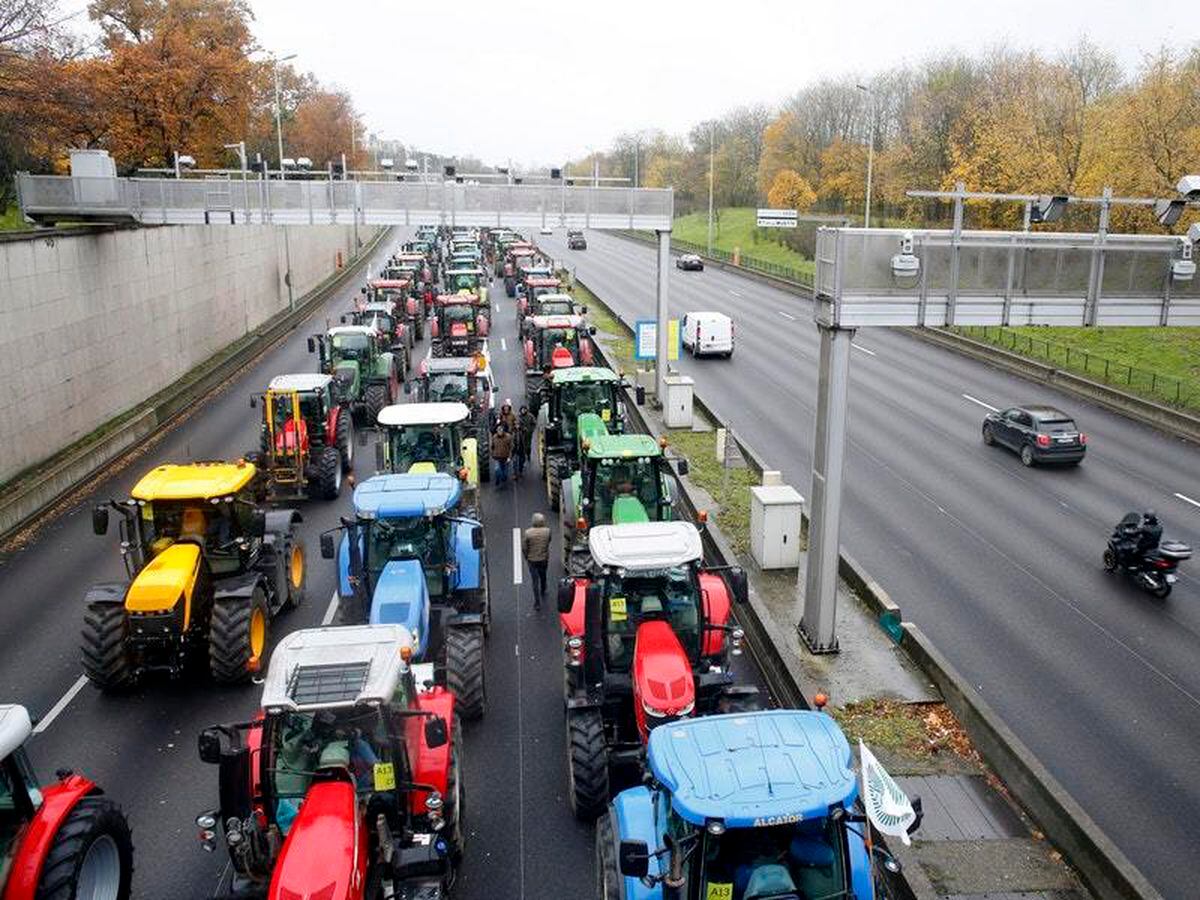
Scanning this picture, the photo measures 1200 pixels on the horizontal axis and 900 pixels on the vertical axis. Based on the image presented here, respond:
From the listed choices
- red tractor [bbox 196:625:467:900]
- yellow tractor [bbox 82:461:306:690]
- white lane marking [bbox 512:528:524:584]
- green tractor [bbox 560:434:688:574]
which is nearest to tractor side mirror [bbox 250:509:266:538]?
yellow tractor [bbox 82:461:306:690]

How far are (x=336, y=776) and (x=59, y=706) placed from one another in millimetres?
6780

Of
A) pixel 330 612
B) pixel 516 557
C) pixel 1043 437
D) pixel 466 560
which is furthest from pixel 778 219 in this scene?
pixel 466 560

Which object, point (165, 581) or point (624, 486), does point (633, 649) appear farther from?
point (165, 581)

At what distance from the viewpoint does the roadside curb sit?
61.8 ft

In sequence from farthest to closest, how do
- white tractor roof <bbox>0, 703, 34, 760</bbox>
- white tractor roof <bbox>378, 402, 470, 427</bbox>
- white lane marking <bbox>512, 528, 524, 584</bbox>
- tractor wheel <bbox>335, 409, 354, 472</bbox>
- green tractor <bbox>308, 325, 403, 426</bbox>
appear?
1. green tractor <bbox>308, 325, 403, 426</bbox>
2. tractor wheel <bbox>335, 409, 354, 472</bbox>
3. white tractor roof <bbox>378, 402, 470, 427</bbox>
4. white lane marking <bbox>512, 528, 524, 584</bbox>
5. white tractor roof <bbox>0, 703, 34, 760</bbox>

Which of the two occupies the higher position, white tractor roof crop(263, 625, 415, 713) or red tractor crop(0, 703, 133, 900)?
white tractor roof crop(263, 625, 415, 713)

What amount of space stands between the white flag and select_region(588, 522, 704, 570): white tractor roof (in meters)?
3.98

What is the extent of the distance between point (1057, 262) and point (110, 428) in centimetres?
2172

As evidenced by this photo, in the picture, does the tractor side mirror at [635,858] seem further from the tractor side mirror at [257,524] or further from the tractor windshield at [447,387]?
the tractor windshield at [447,387]

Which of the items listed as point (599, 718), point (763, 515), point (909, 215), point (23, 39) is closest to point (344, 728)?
point (599, 718)

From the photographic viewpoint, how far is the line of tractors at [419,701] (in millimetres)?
6434

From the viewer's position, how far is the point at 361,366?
26.6m

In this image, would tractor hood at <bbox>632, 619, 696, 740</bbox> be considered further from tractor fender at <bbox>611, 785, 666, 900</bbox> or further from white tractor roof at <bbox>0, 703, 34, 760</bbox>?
white tractor roof at <bbox>0, 703, 34, 760</bbox>

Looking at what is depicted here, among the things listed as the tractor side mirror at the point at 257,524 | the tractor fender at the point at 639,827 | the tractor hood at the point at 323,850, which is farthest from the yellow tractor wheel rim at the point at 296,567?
the tractor fender at the point at 639,827
